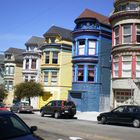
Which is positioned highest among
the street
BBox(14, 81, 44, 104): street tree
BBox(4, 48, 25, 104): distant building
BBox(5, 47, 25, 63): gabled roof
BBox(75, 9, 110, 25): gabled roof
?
BBox(75, 9, 110, 25): gabled roof

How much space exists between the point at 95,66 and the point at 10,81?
29456mm

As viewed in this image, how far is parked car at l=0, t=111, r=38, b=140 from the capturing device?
7172mm

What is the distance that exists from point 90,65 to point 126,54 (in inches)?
284

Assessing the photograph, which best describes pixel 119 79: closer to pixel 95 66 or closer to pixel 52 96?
pixel 95 66

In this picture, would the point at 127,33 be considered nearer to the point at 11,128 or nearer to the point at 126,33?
the point at 126,33

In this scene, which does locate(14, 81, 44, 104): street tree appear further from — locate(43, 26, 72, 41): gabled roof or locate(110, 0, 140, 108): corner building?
locate(110, 0, 140, 108): corner building

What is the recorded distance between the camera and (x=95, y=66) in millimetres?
38781

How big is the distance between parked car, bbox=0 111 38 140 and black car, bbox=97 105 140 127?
1526 cm

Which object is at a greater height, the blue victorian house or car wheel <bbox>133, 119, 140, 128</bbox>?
the blue victorian house

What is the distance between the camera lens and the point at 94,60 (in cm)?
3844

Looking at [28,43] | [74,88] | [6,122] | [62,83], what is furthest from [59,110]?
[28,43]

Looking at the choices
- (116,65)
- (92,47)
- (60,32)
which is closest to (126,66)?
(116,65)

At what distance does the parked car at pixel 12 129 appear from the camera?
7172 millimetres

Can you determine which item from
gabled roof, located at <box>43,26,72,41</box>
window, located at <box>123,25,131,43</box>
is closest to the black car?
window, located at <box>123,25,131,43</box>
